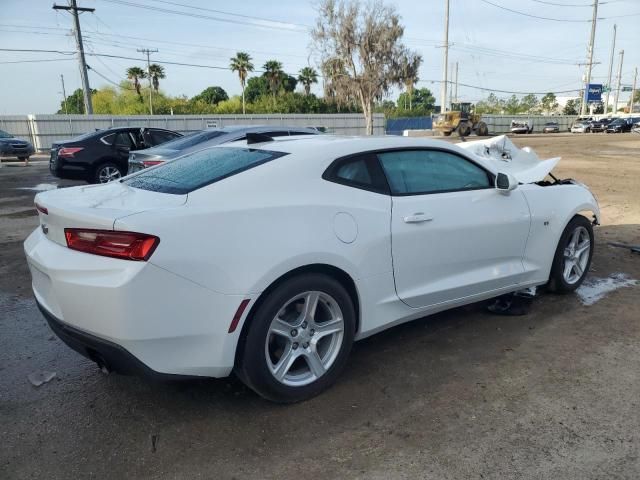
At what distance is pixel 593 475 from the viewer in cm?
240

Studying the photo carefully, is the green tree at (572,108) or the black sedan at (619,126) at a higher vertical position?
the green tree at (572,108)

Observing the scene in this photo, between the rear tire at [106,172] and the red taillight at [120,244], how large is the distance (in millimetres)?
10098

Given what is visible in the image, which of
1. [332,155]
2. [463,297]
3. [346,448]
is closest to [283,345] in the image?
[346,448]

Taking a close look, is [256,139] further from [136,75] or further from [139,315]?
[136,75]

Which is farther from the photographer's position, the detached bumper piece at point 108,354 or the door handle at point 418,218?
the door handle at point 418,218

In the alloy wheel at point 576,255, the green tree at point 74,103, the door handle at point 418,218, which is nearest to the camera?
the door handle at point 418,218

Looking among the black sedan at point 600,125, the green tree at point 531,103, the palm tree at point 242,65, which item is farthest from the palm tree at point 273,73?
the green tree at point 531,103

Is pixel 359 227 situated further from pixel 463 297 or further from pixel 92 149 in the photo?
pixel 92 149

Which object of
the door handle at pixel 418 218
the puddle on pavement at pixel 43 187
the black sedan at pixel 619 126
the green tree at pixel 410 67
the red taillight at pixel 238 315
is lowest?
the black sedan at pixel 619 126

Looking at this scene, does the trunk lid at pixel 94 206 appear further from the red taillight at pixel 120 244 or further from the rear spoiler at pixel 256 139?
the rear spoiler at pixel 256 139

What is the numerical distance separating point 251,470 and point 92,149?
11066mm

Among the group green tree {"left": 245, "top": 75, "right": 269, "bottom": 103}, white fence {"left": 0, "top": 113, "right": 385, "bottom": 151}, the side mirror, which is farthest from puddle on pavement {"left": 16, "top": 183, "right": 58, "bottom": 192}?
green tree {"left": 245, "top": 75, "right": 269, "bottom": 103}

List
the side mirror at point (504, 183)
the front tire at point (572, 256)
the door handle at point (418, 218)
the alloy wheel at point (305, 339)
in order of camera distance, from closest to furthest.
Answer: the alloy wheel at point (305, 339) < the door handle at point (418, 218) < the side mirror at point (504, 183) < the front tire at point (572, 256)

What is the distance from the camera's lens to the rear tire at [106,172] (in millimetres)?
11992
